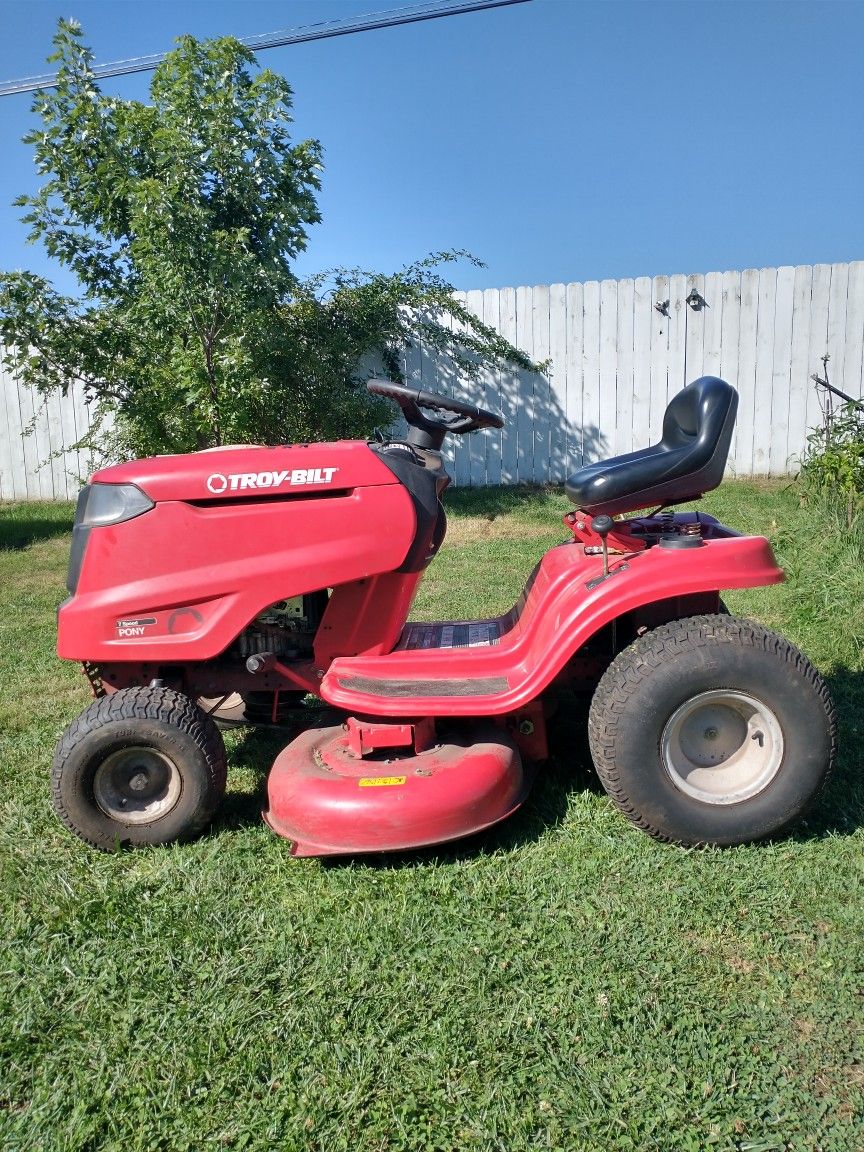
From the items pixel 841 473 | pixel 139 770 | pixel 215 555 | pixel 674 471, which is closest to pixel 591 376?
pixel 841 473

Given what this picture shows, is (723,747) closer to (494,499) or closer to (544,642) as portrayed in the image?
(544,642)

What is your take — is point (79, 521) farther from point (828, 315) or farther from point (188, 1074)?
point (828, 315)

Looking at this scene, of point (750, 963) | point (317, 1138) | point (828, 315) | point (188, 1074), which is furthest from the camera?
point (828, 315)

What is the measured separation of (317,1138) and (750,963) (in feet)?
3.95

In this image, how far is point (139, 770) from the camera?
2.98m

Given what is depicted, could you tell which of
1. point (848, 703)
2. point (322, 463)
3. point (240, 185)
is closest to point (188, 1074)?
point (322, 463)

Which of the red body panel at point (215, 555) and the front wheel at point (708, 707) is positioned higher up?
the red body panel at point (215, 555)

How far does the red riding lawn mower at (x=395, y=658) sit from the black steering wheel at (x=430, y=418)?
13 millimetres

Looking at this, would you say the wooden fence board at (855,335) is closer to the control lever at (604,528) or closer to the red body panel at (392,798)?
the control lever at (604,528)

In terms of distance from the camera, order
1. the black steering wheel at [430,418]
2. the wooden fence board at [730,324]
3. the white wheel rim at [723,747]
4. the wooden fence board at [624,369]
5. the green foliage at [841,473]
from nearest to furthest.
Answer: the white wheel rim at [723,747] < the black steering wheel at [430,418] < the green foliage at [841,473] < the wooden fence board at [730,324] < the wooden fence board at [624,369]

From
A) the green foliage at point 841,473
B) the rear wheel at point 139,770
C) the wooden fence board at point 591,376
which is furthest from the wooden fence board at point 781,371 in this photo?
the rear wheel at point 139,770

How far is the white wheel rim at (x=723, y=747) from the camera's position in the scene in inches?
108

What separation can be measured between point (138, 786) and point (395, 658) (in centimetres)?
100

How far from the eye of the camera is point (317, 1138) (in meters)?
1.82
